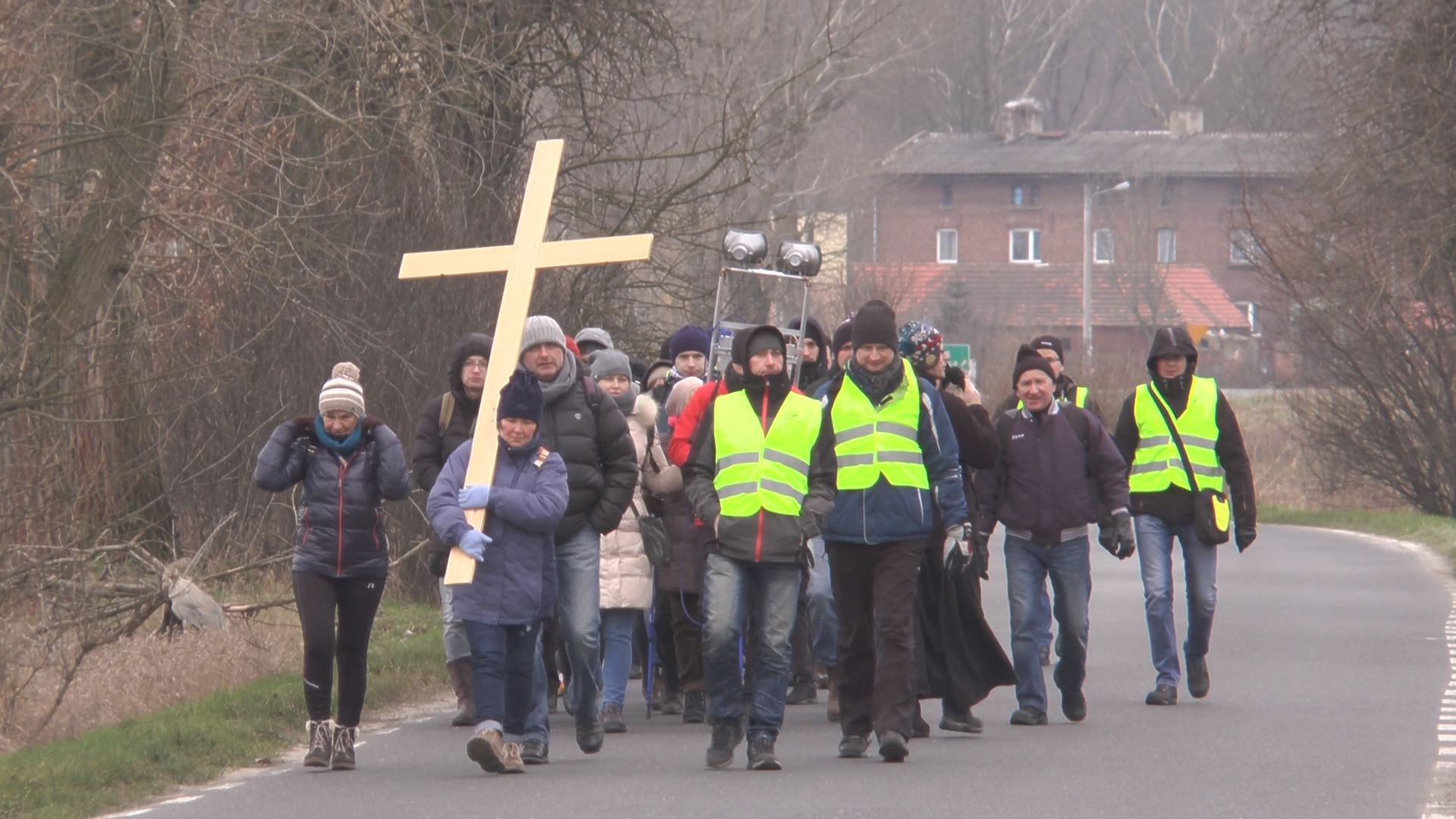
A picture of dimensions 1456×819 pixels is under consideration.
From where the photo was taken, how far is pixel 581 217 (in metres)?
19.8

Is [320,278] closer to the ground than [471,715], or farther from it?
farther from it

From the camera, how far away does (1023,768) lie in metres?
9.97

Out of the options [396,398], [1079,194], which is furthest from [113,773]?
[1079,194]

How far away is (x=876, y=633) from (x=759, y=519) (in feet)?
2.58

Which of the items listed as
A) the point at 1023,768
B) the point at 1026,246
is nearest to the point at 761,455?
the point at 1023,768

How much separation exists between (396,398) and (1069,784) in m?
8.83

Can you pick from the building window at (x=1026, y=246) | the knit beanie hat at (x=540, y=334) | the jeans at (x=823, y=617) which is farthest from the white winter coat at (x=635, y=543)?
the building window at (x=1026, y=246)

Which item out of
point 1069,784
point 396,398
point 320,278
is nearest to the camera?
point 1069,784

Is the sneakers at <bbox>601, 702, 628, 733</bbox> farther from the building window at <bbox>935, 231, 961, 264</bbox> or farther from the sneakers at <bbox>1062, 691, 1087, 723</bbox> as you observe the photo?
the building window at <bbox>935, 231, 961, 264</bbox>

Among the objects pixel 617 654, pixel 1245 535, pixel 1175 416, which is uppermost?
pixel 1175 416

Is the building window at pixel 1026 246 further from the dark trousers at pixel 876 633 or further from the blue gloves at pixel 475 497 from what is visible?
the blue gloves at pixel 475 497

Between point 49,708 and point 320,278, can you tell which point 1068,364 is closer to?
point 320,278

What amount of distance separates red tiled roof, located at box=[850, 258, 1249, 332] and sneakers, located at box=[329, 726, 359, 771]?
2508 inches

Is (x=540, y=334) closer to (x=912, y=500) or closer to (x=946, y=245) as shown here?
(x=912, y=500)
